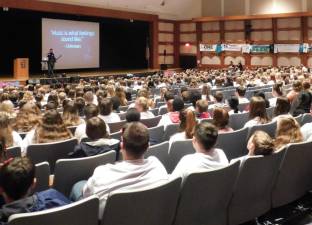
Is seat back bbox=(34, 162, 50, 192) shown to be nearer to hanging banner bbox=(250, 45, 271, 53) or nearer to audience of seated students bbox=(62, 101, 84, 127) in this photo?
audience of seated students bbox=(62, 101, 84, 127)

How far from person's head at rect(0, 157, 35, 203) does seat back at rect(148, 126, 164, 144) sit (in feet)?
8.68

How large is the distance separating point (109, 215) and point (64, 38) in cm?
1740

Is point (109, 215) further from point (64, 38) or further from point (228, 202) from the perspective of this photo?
point (64, 38)

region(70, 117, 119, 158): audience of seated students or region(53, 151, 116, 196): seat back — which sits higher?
region(70, 117, 119, 158): audience of seated students

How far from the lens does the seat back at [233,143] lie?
14.6 ft

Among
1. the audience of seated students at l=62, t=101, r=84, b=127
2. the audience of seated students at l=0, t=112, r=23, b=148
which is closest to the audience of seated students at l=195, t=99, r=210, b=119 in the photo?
the audience of seated students at l=62, t=101, r=84, b=127

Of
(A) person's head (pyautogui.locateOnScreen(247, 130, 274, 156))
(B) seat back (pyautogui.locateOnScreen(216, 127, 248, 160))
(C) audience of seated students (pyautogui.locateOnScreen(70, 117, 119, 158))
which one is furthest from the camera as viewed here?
(B) seat back (pyautogui.locateOnScreen(216, 127, 248, 160))

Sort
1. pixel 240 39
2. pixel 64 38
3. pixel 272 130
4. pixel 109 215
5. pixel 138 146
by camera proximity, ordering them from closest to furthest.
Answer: pixel 109 215
pixel 138 146
pixel 272 130
pixel 64 38
pixel 240 39

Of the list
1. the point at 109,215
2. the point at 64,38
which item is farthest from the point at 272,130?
the point at 64,38

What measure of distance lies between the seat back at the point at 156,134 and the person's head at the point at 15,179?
2.65 meters

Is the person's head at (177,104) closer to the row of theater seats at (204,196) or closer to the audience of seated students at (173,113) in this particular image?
the audience of seated students at (173,113)

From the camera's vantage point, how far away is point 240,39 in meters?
23.8

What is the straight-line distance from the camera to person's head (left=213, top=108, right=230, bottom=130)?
4.62 m

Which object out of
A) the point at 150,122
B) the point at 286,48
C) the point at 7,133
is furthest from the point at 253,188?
the point at 286,48
